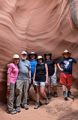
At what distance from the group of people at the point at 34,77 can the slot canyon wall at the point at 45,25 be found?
680 millimetres

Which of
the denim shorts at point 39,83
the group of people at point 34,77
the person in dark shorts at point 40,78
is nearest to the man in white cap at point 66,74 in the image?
the group of people at point 34,77

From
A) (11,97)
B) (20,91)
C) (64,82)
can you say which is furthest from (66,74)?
(11,97)

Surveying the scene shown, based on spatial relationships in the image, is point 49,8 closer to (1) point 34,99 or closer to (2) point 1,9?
(2) point 1,9

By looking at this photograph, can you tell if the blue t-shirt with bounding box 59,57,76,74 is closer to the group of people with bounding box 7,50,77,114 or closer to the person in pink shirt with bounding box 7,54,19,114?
the group of people with bounding box 7,50,77,114

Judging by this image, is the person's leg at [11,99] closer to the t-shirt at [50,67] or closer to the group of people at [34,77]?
the group of people at [34,77]

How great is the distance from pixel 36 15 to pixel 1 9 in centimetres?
138

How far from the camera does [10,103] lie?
970 centimetres

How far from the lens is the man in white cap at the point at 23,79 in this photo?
979 centimetres

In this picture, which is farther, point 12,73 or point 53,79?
point 53,79

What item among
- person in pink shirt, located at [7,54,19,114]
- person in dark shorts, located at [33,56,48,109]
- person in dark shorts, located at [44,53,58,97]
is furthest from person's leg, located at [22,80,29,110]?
person in dark shorts, located at [44,53,58,97]

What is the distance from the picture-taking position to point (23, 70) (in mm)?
9836

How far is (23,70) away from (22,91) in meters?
0.62

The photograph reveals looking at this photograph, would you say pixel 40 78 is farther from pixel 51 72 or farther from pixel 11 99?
pixel 11 99

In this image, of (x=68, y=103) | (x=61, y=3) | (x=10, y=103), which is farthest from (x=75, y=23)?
(x=10, y=103)
